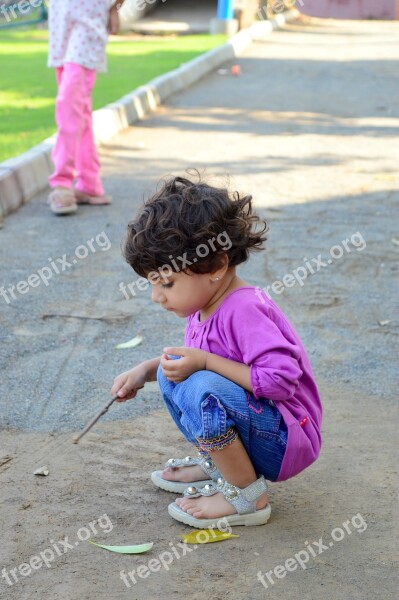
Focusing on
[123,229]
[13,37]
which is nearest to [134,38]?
[13,37]

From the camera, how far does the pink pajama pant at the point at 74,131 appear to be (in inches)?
235

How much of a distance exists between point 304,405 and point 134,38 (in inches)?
622

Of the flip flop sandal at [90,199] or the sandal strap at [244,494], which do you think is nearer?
the sandal strap at [244,494]

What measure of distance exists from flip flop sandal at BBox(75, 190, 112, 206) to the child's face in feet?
12.3

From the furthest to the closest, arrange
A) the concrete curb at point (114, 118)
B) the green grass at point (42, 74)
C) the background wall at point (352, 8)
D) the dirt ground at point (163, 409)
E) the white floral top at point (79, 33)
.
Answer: the background wall at point (352, 8) → the green grass at point (42, 74) → the concrete curb at point (114, 118) → the white floral top at point (79, 33) → the dirt ground at point (163, 409)

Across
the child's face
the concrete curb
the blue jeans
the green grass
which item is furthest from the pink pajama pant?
the blue jeans

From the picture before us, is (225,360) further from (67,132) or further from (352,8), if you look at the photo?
(352,8)

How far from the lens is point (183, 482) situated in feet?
9.55

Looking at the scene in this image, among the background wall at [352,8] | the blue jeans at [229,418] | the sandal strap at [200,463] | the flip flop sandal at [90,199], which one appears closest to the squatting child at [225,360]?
the blue jeans at [229,418]

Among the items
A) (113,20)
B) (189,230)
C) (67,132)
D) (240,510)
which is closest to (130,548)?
(240,510)

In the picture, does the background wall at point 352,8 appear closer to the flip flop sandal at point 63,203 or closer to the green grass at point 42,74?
the green grass at point 42,74

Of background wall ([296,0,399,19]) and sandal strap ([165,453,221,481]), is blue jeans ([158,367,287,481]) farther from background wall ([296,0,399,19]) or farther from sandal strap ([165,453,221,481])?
background wall ([296,0,399,19])

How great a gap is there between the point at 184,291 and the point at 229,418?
0.37m

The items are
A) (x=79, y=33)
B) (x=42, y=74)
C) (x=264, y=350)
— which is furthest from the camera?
(x=42, y=74)
